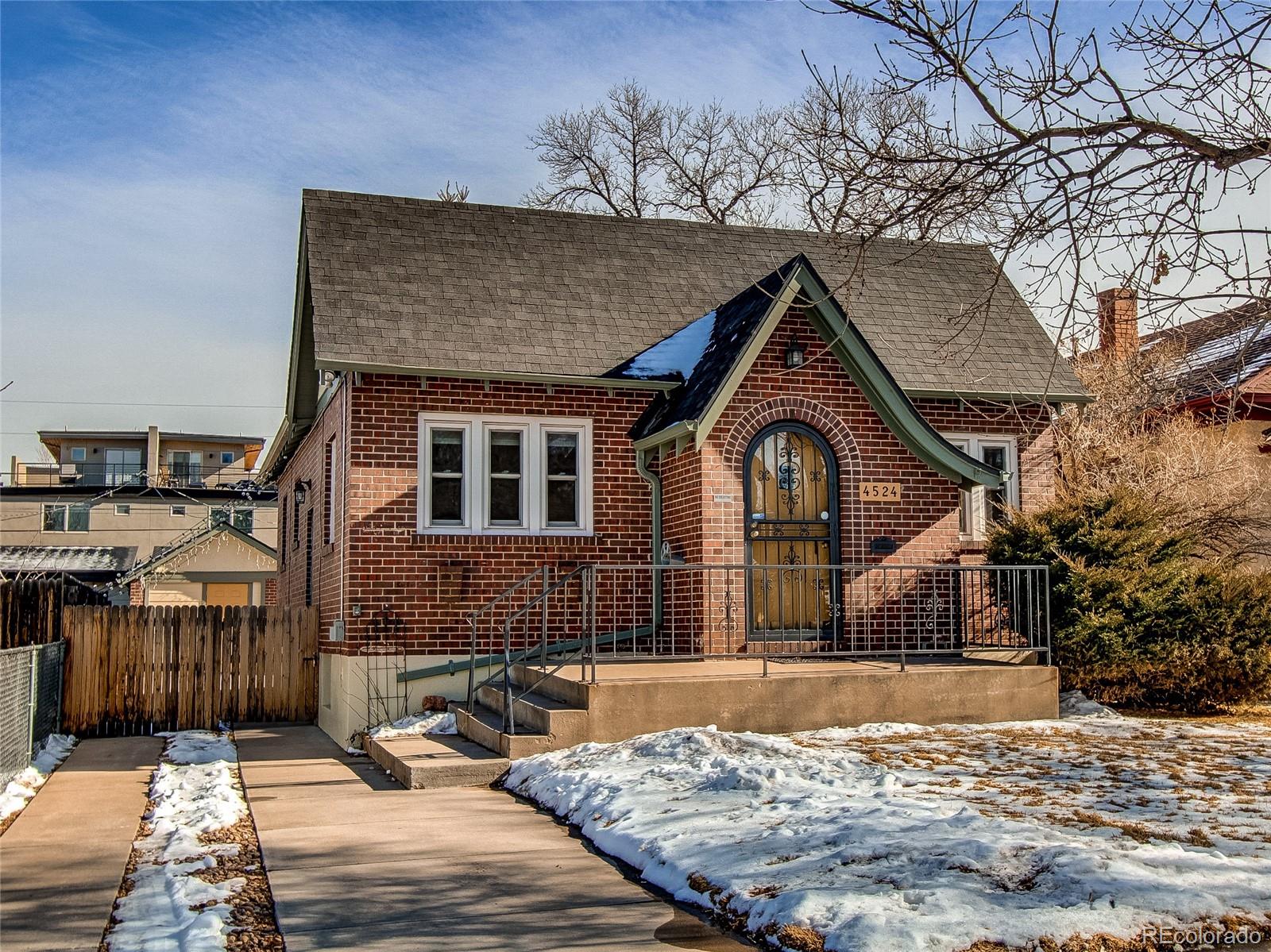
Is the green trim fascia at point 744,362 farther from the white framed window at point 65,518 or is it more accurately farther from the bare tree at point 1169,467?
the white framed window at point 65,518

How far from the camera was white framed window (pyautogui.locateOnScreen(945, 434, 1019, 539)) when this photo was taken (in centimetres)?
1523

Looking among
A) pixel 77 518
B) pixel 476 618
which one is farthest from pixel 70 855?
pixel 77 518

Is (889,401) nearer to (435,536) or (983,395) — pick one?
(983,395)

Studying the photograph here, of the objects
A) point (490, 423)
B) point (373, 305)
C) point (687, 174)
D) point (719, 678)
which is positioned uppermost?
point (687, 174)

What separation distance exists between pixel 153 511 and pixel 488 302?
4931 centimetres

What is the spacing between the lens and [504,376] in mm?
13648

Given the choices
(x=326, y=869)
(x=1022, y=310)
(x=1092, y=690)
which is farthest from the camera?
(x=1022, y=310)

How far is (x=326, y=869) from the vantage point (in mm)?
6883

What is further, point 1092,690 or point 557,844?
point 1092,690

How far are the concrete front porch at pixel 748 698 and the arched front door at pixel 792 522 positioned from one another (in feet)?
3.34

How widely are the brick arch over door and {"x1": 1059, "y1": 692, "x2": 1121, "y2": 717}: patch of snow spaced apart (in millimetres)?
2535

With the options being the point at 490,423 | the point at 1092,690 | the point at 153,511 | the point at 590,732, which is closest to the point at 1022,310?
the point at 1092,690

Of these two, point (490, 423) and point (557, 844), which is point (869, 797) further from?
point (490, 423)

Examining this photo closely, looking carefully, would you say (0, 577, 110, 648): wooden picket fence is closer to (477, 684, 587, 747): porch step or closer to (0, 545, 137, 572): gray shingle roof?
(477, 684, 587, 747): porch step
